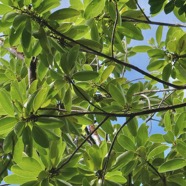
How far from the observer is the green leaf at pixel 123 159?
179cm

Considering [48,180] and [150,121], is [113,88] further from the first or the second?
[150,121]

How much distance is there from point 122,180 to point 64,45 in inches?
26.5

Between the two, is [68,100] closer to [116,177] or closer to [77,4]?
[116,177]

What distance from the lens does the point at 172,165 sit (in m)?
1.79

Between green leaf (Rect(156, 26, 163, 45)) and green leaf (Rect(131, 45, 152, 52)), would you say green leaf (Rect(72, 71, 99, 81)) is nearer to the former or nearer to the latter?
green leaf (Rect(131, 45, 152, 52))

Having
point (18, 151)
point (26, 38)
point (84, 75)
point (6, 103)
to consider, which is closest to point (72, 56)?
point (84, 75)

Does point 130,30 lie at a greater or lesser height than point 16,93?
greater

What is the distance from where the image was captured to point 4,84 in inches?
93.7

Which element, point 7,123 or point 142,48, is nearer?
point 7,123

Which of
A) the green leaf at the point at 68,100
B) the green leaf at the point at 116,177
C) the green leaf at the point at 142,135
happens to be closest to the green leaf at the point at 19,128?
the green leaf at the point at 68,100

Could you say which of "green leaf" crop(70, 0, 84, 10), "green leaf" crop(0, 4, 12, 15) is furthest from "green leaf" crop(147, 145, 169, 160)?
"green leaf" crop(0, 4, 12, 15)

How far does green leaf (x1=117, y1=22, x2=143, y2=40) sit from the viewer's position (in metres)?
2.06

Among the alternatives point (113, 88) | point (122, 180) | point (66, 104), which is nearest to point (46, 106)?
point (66, 104)

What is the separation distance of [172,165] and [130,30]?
2.37ft
